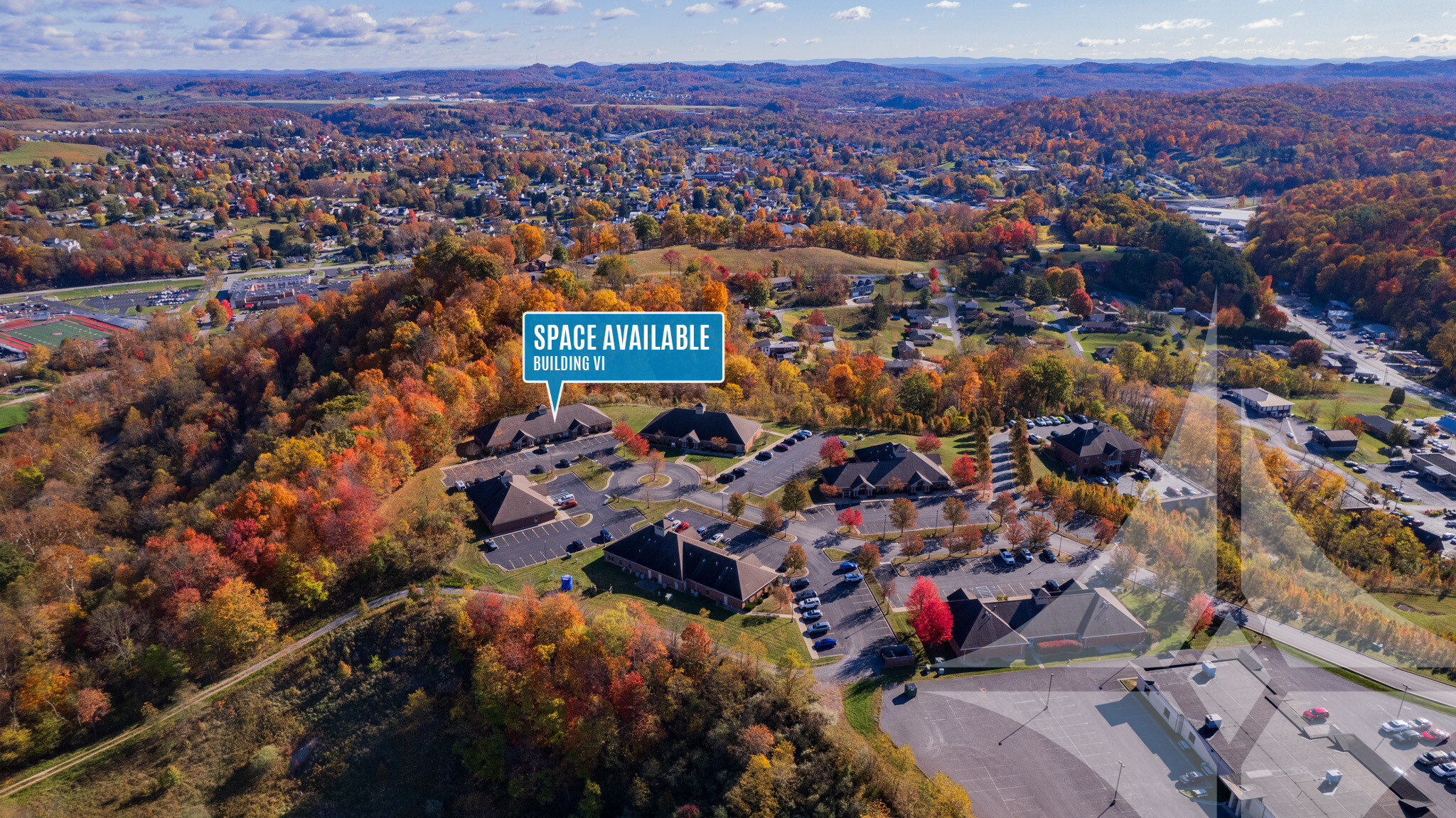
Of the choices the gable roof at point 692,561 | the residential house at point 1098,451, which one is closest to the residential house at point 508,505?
the gable roof at point 692,561

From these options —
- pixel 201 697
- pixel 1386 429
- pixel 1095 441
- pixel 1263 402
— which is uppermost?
pixel 1095 441

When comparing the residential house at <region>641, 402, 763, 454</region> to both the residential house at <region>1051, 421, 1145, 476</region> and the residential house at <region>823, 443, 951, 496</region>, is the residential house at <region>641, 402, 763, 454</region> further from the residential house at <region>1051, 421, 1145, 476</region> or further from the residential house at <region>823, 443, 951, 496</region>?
the residential house at <region>1051, 421, 1145, 476</region>

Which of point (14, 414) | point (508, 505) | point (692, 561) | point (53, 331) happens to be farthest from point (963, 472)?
point (53, 331)

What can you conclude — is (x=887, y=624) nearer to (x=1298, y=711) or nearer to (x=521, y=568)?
(x=1298, y=711)

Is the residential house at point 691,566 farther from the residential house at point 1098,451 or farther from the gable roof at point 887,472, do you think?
the residential house at point 1098,451

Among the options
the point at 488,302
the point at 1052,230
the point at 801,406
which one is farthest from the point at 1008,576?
the point at 1052,230

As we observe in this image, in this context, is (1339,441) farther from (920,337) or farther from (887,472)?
(887,472)
